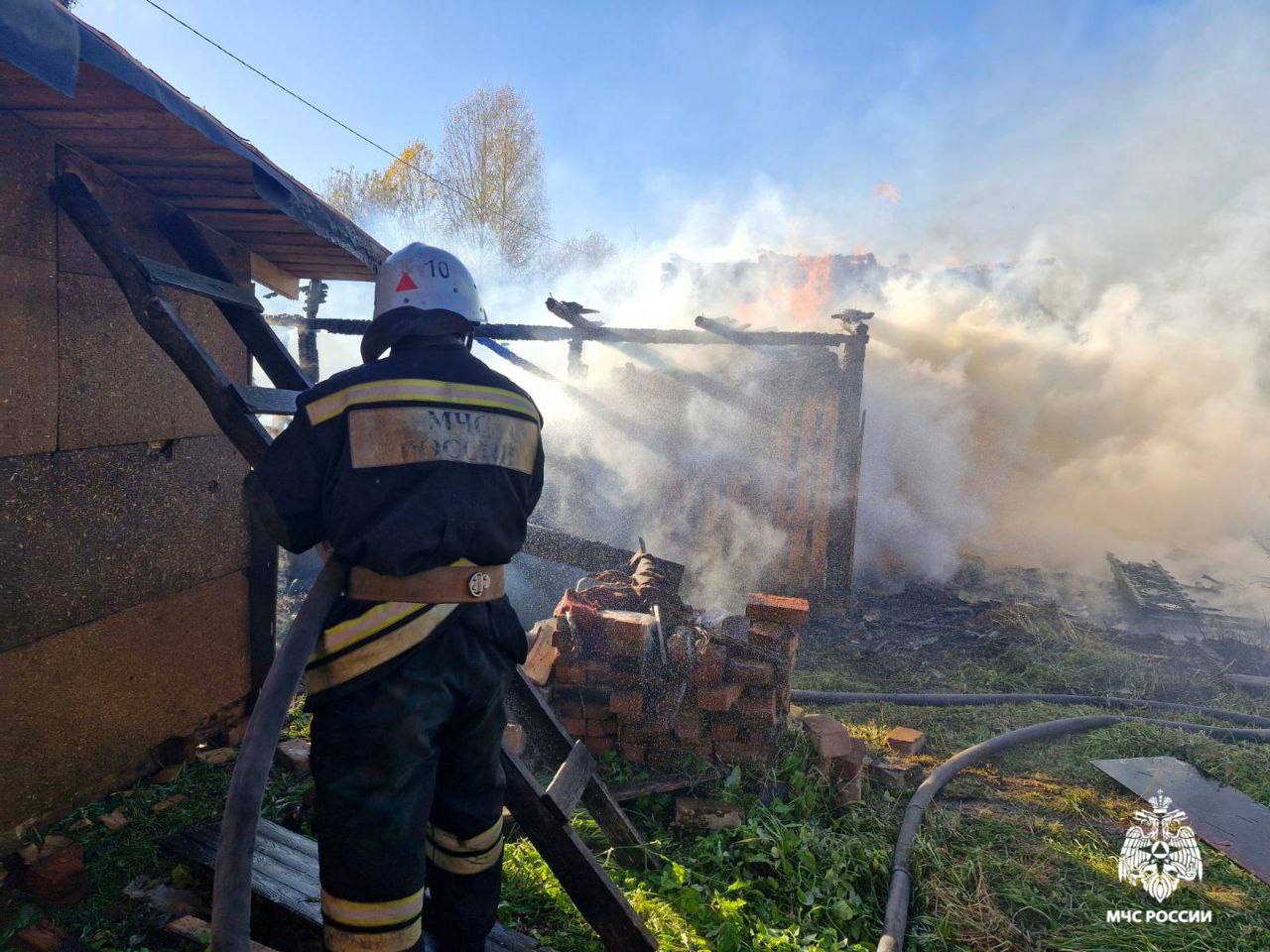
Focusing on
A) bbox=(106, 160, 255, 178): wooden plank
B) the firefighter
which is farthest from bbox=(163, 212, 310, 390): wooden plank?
the firefighter

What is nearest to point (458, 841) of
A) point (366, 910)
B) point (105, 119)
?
point (366, 910)

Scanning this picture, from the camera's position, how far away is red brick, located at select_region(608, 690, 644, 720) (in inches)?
166

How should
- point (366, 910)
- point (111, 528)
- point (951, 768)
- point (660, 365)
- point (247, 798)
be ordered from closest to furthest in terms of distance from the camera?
point (247, 798), point (366, 910), point (111, 528), point (951, 768), point (660, 365)

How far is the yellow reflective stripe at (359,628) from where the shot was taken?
6.98 ft

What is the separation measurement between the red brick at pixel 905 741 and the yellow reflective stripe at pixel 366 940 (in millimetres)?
3982

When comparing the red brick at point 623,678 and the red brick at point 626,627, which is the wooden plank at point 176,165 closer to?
the red brick at point 626,627

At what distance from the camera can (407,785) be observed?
82.6 inches

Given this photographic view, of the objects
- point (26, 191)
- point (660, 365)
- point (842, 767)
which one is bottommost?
point (842, 767)

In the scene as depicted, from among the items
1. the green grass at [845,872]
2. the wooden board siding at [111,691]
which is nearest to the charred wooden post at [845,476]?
the green grass at [845,872]

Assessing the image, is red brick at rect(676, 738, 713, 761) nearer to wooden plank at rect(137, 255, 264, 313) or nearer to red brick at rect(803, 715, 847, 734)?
red brick at rect(803, 715, 847, 734)

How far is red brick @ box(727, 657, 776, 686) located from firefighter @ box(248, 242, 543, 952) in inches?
84.8

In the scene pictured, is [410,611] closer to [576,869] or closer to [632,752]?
[576,869]

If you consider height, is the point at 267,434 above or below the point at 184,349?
below

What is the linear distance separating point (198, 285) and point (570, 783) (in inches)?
107
